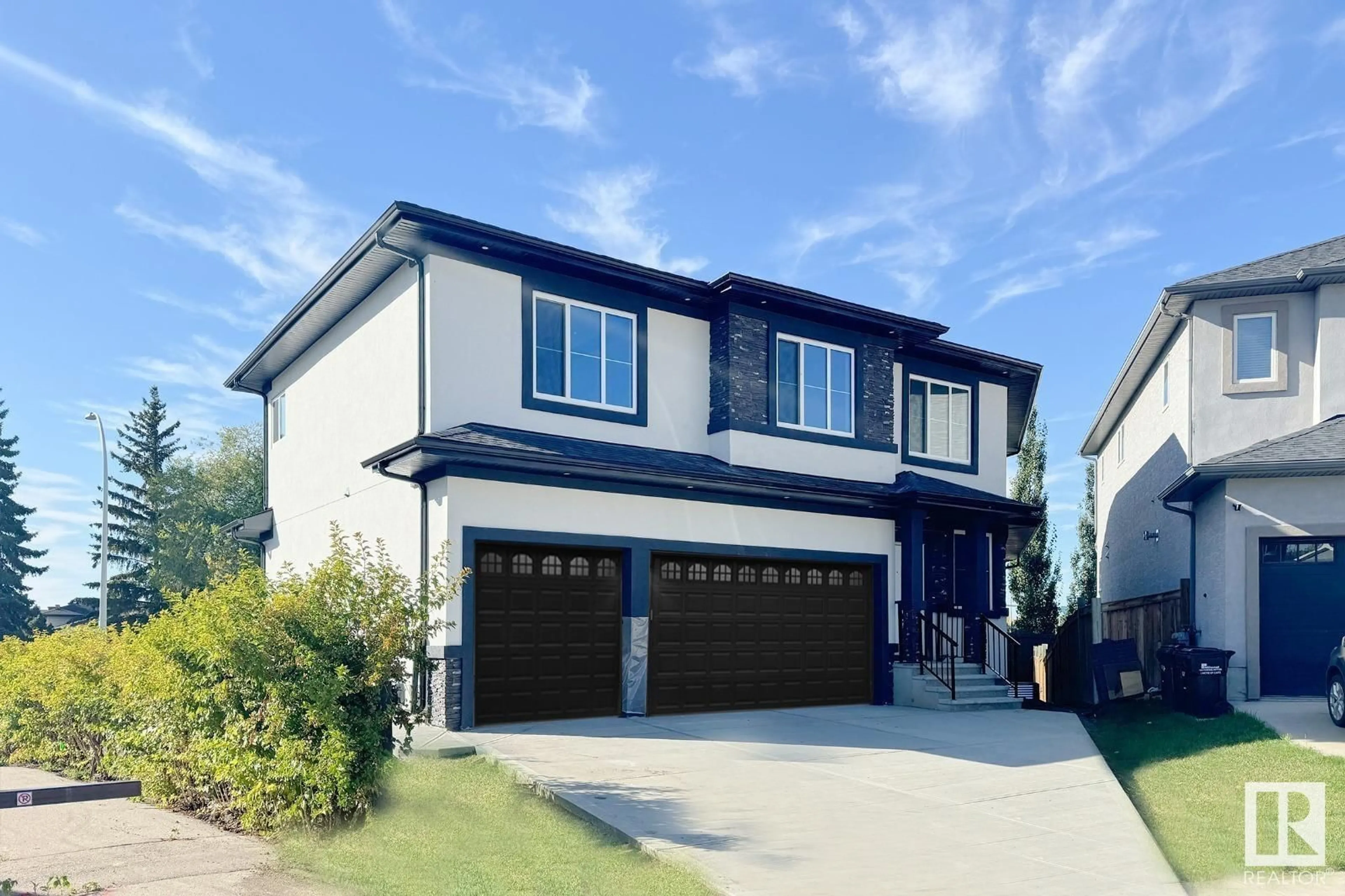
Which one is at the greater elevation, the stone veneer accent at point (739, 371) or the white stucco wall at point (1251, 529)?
the stone veneer accent at point (739, 371)

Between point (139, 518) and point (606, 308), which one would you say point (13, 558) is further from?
point (606, 308)

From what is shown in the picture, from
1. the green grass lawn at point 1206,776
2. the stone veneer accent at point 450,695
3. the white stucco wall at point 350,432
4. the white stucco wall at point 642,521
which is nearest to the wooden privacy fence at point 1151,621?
the green grass lawn at point 1206,776

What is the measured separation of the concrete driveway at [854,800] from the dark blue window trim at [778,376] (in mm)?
4821

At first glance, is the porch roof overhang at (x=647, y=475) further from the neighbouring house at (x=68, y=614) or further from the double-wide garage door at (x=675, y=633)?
the neighbouring house at (x=68, y=614)

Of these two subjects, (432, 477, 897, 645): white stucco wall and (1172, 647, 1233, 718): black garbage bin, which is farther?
(1172, 647, 1233, 718): black garbage bin

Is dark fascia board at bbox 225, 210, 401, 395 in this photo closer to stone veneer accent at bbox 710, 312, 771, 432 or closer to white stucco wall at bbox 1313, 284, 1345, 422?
stone veneer accent at bbox 710, 312, 771, 432

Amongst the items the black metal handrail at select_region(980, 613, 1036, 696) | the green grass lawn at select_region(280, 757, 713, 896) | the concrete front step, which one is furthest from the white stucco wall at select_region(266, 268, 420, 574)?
the black metal handrail at select_region(980, 613, 1036, 696)

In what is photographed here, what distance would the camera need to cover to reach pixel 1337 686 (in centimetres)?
1389

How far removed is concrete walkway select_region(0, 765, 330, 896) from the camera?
7.25 m

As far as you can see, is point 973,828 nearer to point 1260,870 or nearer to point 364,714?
point 1260,870

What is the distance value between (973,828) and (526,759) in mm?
4796

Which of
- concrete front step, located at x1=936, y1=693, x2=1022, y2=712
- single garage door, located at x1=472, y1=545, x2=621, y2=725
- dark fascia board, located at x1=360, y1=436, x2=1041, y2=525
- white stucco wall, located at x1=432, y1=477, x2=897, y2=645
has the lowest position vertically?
concrete front step, located at x1=936, y1=693, x2=1022, y2=712

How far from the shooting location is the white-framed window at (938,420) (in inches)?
809

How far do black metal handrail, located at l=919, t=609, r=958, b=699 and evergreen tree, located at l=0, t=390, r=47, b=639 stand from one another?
45395mm
